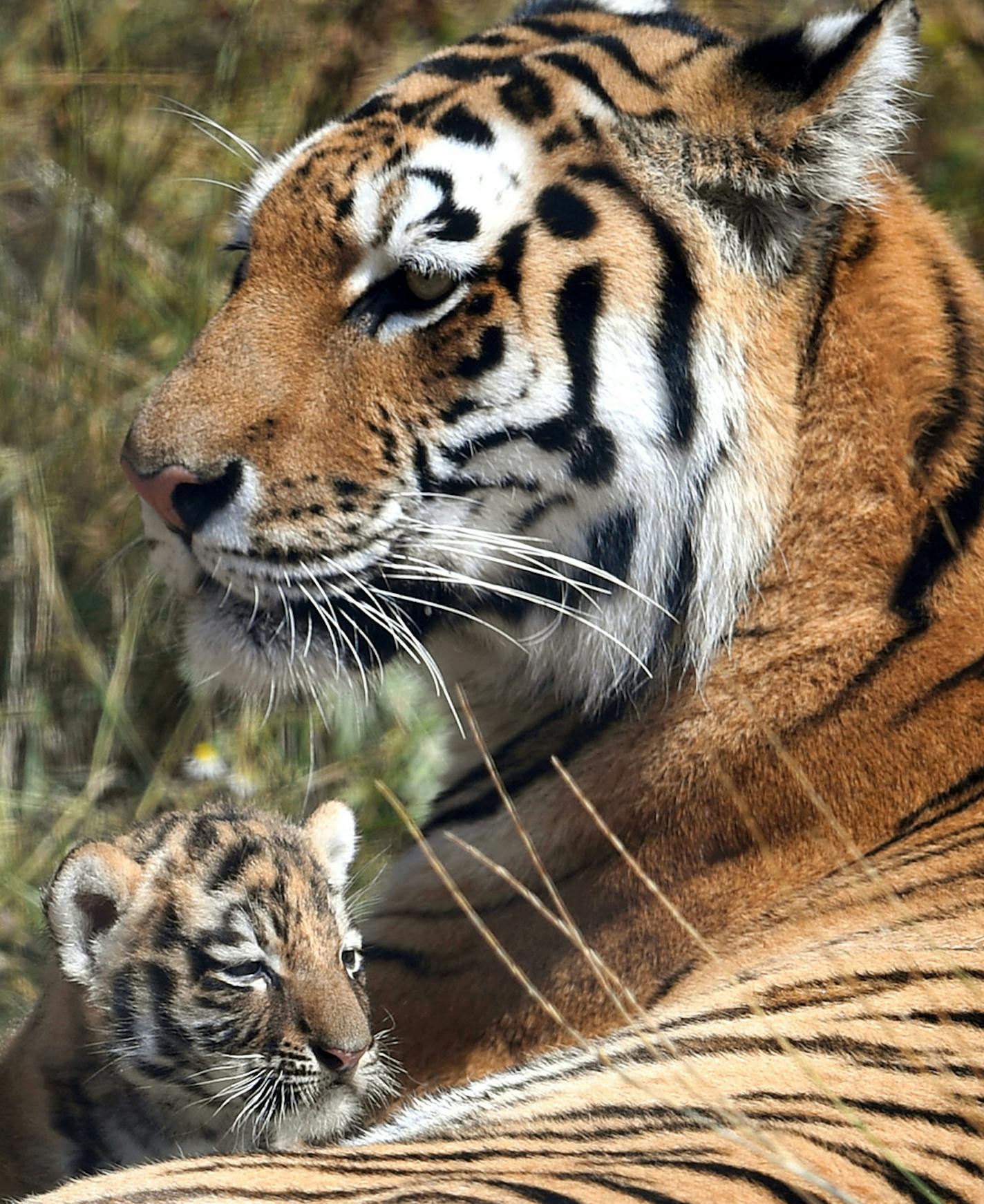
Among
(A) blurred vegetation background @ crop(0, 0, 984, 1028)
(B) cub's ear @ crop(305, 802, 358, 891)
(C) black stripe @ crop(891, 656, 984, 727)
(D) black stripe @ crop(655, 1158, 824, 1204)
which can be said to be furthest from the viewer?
(A) blurred vegetation background @ crop(0, 0, 984, 1028)

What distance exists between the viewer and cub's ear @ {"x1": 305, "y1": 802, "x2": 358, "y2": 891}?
2.85 metres

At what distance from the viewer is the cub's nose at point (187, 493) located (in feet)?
7.74

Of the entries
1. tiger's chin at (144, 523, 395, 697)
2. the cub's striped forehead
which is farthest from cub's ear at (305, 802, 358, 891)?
tiger's chin at (144, 523, 395, 697)

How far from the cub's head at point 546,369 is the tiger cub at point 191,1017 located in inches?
18.1

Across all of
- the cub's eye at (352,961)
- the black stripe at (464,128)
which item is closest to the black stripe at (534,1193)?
the cub's eye at (352,961)

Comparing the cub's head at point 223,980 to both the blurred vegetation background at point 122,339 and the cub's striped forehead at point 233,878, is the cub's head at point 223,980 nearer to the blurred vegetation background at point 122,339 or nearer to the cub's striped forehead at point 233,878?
the cub's striped forehead at point 233,878

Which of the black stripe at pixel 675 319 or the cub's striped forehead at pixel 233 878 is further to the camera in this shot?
the cub's striped forehead at pixel 233 878

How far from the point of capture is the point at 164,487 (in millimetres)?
2383

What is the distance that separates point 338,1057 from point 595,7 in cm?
179

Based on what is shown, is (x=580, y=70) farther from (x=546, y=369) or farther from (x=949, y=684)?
(x=949, y=684)

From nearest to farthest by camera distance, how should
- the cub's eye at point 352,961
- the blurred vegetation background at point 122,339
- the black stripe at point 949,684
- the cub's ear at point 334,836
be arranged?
the black stripe at point 949,684 → the cub's eye at point 352,961 → the cub's ear at point 334,836 → the blurred vegetation background at point 122,339

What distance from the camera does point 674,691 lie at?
2.41 metres

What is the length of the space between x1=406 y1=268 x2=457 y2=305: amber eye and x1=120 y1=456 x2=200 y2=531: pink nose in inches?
15.8

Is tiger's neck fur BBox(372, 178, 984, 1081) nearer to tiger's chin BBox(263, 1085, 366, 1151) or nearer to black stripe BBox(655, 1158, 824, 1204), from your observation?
tiger's chin BBox(263, 1085, 366, 1151)
